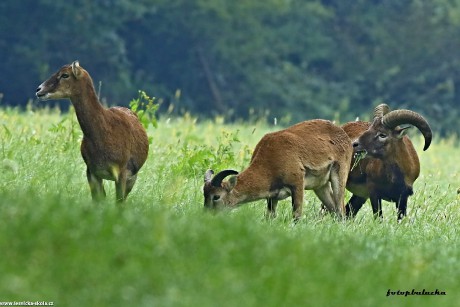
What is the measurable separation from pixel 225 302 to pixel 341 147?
21.5ft

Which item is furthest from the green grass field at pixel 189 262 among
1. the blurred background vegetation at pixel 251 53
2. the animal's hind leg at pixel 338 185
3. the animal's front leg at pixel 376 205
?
the blurred background vegetation at pixel 251 53

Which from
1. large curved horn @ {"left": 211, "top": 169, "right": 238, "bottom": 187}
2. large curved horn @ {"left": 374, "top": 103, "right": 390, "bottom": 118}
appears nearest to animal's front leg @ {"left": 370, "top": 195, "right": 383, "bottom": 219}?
large curved horn @ {"left": 374, "top": 103, "right": 390, "bottom": 118}

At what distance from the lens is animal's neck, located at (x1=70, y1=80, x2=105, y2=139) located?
12422 mm

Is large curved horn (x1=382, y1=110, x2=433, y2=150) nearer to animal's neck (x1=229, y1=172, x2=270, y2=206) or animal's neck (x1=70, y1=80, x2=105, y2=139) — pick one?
animal's neck (x1=229, y1=172, x2=270, y2=206)

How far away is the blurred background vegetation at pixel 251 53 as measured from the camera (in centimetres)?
4828

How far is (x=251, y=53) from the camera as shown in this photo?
2112 inches

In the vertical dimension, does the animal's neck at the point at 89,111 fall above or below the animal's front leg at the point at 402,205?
above

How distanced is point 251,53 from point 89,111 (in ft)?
136

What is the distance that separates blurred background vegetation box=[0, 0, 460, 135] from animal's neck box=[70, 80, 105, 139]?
33.9m

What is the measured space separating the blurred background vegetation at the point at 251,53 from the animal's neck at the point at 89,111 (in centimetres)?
3392

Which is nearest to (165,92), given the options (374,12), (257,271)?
(374,12)

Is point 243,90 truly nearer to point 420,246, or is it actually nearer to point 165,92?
point 165,92

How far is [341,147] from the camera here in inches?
550

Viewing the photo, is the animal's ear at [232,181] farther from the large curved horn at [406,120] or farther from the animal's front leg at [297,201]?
the large curved horn at [406,120]
